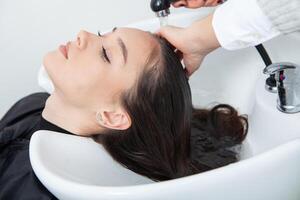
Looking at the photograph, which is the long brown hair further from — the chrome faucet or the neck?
the chrome faucet

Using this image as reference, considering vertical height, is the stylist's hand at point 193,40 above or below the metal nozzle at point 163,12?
below

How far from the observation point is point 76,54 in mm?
1037

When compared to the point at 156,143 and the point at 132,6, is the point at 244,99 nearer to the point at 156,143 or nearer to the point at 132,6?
the point at 156,143

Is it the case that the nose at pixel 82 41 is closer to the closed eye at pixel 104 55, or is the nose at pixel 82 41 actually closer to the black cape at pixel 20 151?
the closed eye at pixel 104 55

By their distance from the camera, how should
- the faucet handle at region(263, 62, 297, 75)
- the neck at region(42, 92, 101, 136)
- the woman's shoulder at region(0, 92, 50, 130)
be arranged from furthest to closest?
the woman's shoulder at region(0, 92, 50, 130) < the neck at region(42, 92, 101, 136) < the faucet handle at region(263, 62, 297, 75)

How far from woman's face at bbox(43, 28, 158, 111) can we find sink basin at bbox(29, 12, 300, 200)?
0.12 m

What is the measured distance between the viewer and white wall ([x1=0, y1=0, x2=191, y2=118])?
1.43 m

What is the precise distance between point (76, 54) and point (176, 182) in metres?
0.43

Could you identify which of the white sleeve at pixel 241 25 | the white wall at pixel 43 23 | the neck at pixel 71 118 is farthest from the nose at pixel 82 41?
the white wall at pixel 43 23

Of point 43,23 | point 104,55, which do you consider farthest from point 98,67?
point 43,23

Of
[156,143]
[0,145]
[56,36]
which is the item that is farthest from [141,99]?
[56,36]

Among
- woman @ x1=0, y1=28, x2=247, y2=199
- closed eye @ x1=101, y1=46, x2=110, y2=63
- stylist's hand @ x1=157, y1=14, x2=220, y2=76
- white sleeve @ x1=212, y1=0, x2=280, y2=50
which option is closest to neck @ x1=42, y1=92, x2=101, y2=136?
woman @ x1=0, y1=28, x2=247, y2=199

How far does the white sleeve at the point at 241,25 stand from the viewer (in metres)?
0.84

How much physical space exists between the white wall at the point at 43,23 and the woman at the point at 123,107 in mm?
384
